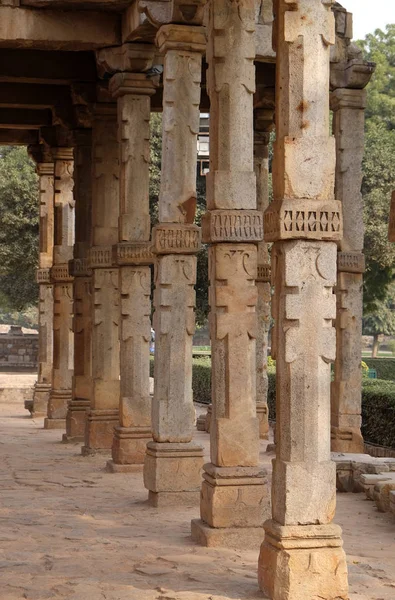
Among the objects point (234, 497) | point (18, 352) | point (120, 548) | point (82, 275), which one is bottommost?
point (120, 548)

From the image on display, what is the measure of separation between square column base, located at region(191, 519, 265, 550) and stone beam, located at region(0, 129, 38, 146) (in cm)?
1358

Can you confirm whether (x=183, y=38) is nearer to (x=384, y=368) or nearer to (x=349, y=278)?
(x=349, y=278)

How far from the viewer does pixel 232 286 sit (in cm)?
891

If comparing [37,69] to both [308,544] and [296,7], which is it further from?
[308,544]

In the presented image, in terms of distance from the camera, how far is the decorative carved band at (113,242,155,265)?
12961mm

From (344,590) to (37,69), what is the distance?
9.97 meters

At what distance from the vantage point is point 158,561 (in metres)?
8.10

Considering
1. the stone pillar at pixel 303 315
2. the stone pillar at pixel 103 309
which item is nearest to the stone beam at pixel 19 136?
the stone pillar at pixel 103 309

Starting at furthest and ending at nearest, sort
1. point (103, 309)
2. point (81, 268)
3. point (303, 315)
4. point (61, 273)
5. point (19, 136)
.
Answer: point (19, 136)
point (61, 273)
point (81, 268)
point (103, 309)
point (303, 315)

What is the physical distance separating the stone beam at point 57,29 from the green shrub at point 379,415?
245 inches

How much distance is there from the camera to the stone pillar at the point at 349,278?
13.4m

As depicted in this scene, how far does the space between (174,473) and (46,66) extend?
268 inches

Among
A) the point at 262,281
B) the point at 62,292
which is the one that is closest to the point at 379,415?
the point at 262,281

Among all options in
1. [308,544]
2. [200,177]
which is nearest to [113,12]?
[308,544]
